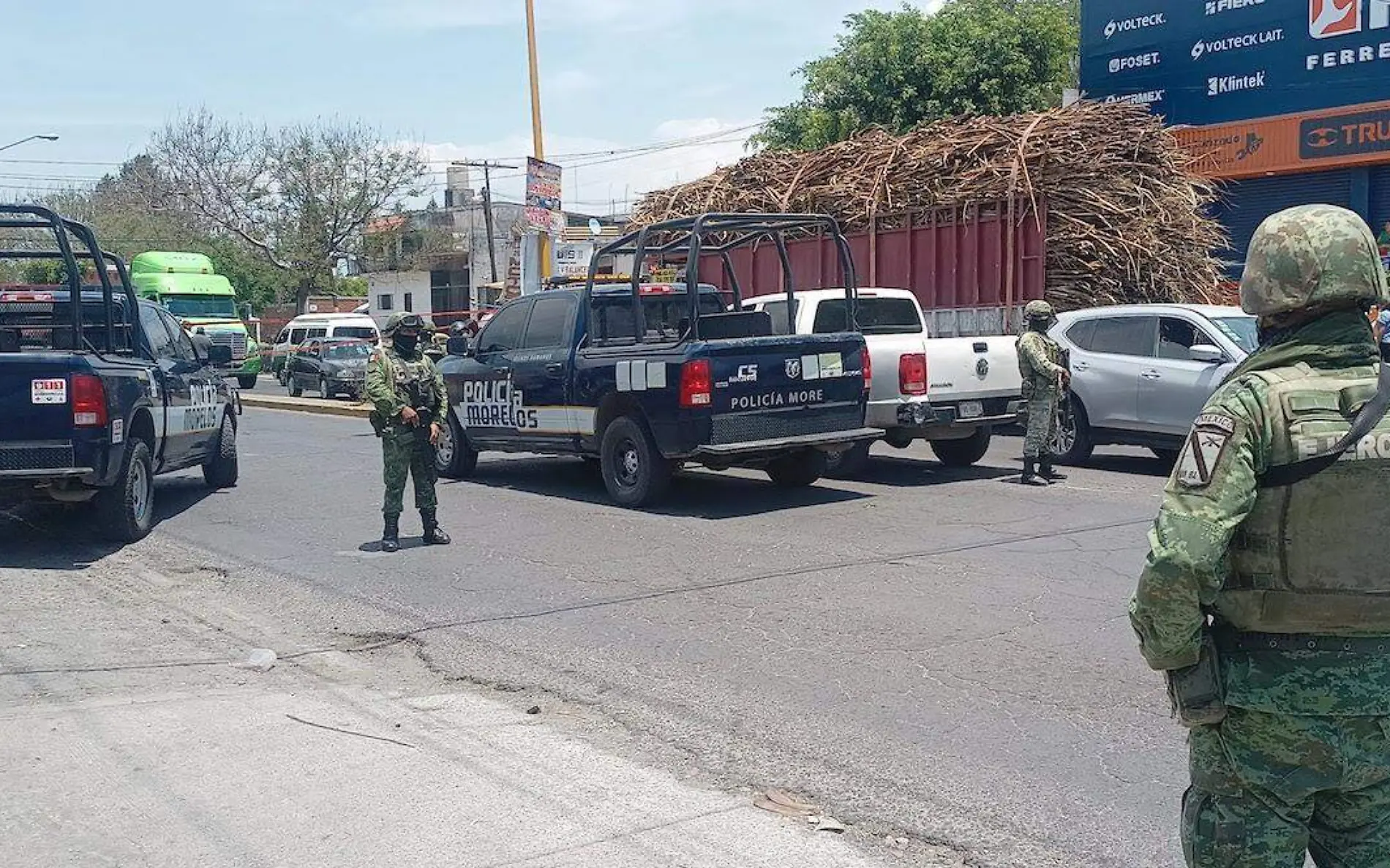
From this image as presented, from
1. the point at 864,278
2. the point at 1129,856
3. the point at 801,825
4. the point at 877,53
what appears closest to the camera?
the point at 1129,856

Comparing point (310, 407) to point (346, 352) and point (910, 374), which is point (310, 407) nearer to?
point (346, 352)

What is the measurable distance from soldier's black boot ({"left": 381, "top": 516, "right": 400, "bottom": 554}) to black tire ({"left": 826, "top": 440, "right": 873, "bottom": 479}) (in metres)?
4.51

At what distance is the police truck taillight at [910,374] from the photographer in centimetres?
1181

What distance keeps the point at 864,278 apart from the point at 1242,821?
52.9 feet

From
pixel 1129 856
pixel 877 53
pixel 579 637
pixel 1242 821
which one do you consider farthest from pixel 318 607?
pixel 877 53

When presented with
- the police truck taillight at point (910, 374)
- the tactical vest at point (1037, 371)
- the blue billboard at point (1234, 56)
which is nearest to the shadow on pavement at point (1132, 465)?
the tactical vest at point (1037, 371)

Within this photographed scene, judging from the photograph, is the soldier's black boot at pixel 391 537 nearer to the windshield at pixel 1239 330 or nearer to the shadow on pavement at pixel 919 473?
the shadow on pavement at pixel 919 473

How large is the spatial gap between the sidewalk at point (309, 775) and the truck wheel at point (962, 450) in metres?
7.34

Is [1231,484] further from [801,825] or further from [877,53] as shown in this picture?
[877,53]

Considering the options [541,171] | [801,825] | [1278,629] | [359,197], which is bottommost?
[801,825]

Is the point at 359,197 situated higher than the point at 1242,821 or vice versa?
the point at 359,197

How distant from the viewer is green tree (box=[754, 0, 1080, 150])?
97.6 ft

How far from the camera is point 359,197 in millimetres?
52719

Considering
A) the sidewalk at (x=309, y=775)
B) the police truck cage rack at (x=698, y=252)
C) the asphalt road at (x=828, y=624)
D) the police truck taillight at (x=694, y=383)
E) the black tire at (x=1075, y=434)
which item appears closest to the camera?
the sidewalk at (x=309, y=775)
